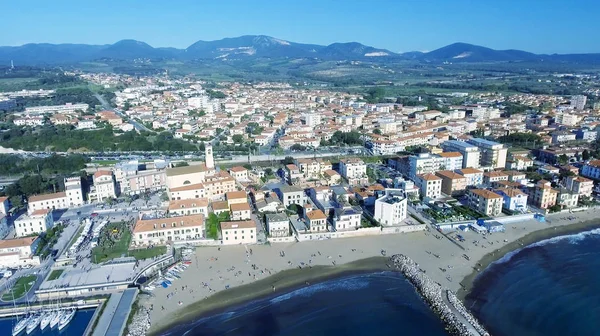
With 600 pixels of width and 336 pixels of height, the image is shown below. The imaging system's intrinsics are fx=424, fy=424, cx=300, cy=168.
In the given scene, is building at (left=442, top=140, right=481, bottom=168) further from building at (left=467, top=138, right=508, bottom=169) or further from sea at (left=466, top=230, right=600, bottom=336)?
sea at (left=466, top=230, right=600, bottom=336)

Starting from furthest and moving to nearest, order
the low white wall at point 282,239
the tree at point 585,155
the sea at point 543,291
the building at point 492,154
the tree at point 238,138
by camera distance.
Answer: the tree at point 238,138
the tree at point 585,155
the building at point 492,154
the low white wall at point 282,239
the sea at point 543,291

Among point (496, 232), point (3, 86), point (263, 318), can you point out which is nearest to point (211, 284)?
point (263, 318)

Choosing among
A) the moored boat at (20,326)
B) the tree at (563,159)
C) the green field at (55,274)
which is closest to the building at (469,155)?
the tree at (563,159)

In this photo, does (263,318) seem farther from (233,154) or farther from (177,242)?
(233,154)

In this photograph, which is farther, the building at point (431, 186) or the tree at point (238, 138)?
the tree at point (238, 138)

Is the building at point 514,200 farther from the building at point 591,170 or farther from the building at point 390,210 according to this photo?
the building at point 591,170

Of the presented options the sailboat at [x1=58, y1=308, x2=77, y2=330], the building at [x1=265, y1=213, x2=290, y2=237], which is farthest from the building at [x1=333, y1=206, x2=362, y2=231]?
the sailboat at [x1=58, y1=308, x2=77, y2=330]

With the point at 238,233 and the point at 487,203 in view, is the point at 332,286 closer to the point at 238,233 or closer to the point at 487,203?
the point at 238,233
